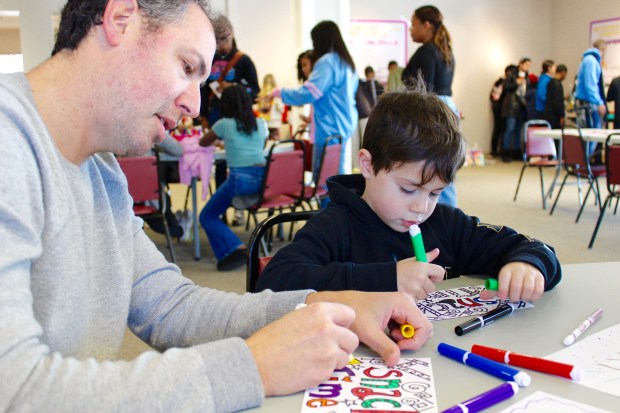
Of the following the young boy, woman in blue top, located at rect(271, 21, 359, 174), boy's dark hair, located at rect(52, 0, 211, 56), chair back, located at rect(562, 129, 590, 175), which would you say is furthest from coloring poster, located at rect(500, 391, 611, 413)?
chair back, located at rect(562, 129, 590, 175)

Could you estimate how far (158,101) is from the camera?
80 centimetres

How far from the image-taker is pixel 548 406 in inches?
27.0

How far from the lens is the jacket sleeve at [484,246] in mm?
1250

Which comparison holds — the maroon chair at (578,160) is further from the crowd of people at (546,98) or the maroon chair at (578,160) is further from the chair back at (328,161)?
the crowd of people at (546,98)

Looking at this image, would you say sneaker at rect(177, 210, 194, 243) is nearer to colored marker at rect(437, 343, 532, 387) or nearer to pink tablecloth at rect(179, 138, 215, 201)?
pink tablecloth at rect(179, 138, 215, 201)

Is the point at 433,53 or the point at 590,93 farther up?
the point at 433,53

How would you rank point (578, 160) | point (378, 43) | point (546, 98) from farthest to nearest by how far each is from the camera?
point (378, 43)
point (546, 98)
point (578, 160)

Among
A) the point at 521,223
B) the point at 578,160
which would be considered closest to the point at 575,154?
the point at 578,160

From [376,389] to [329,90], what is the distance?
11.7 feet

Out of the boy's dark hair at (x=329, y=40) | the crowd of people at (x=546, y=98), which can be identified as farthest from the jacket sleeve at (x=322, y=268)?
the crowd of people at (x=546, y=98)

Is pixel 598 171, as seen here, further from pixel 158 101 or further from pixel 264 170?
pixel 158 101

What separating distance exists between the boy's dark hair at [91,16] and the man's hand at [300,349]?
1.35 feet

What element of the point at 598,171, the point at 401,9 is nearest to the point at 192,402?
the point at 598,171

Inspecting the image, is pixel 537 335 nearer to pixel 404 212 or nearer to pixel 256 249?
pixel 404 212
